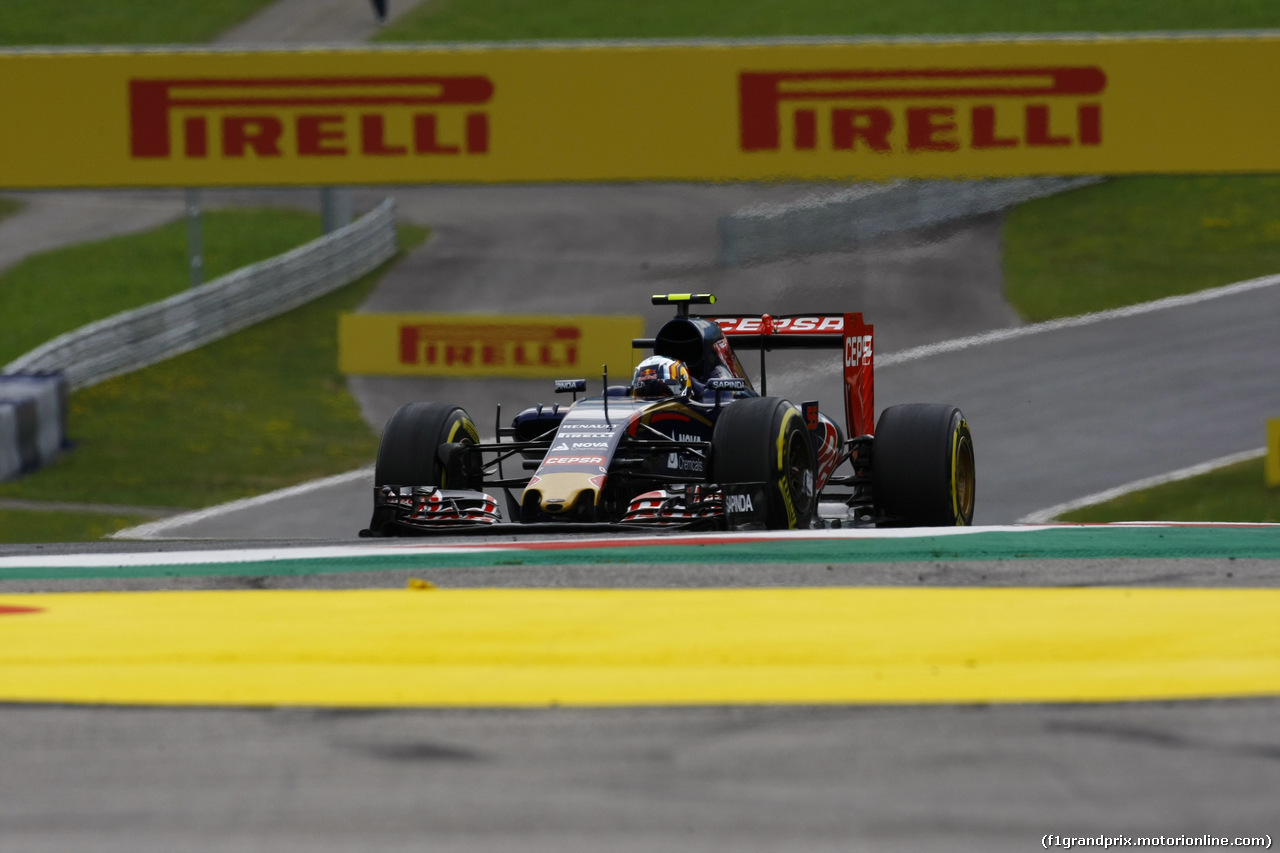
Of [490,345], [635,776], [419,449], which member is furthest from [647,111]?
[635,776]

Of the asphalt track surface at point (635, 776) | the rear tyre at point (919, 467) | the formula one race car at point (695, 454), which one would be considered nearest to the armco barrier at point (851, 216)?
the formula one race car at point (695, 454)

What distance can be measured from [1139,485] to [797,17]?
29.3 meters

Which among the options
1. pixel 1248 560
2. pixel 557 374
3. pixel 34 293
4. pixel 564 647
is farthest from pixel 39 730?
pixel 34 293

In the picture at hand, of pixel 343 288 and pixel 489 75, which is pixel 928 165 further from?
pixel 343 288

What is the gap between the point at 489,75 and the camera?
53.0 feet

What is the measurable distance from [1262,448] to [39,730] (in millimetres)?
15348

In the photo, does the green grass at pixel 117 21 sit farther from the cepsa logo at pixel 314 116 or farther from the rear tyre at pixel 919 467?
the rear tyre at pixel 919 467

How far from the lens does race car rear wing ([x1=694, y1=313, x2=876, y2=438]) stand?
10727mm

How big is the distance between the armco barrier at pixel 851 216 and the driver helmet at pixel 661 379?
12.1m

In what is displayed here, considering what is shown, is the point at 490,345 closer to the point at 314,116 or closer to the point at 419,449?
the point at 314,116

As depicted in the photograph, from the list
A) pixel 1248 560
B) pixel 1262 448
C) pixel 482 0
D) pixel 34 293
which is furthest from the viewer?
pixel 482 0

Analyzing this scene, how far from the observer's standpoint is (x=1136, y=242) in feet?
86.8

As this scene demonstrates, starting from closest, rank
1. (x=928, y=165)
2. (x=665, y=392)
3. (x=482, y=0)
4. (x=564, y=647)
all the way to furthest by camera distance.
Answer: (x=564, y=647) → (x=665, y=392) → (x=928, y=165) → (x=482, y=0)

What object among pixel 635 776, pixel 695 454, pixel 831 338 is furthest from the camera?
pixel 831 338
